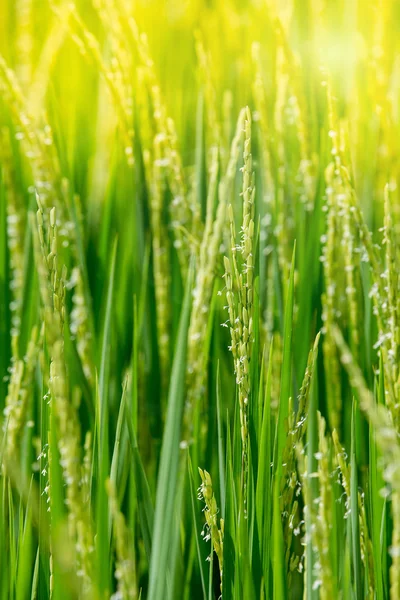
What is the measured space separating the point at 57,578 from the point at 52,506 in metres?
0.06

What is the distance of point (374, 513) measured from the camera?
667 mm

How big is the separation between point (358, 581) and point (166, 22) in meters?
1.76

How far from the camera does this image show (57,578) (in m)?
0.55

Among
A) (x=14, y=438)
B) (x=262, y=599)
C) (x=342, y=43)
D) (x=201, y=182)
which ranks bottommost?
→ (x=262, y=599)

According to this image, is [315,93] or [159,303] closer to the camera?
[159,303]

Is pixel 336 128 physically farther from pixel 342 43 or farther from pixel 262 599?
pixel 342 43

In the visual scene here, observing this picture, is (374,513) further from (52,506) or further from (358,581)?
→ (52,506)

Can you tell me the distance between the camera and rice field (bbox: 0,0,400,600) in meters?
0.56

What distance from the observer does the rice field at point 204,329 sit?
560 millimetres

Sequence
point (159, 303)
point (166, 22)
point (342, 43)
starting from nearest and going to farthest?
point (159, 303) < point (342, 43) < point (166, 22)

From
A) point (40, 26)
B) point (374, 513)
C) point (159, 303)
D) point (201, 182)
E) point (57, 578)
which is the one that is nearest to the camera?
point (57, 578)

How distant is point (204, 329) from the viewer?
2.33ft

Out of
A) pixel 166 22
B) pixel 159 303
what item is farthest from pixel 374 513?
pixel 166 22

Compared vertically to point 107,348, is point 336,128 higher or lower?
higher
